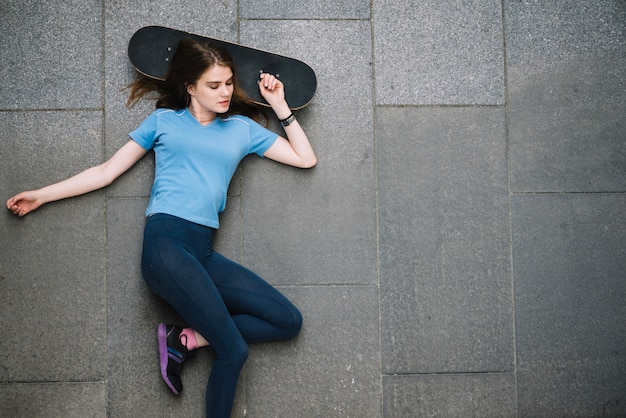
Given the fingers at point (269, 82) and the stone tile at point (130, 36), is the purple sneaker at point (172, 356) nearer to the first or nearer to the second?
the stone tile at point (130, 36)

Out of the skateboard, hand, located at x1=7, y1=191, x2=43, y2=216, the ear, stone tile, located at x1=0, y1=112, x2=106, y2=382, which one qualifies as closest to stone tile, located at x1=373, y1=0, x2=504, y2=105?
the skateboard

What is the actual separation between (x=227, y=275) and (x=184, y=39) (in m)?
1.09

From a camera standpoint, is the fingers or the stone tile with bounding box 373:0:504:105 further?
the stone tile with bounding box 373:0:504:105

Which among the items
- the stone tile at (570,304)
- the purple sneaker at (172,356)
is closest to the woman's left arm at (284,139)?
the purple sneaker at (172,356)

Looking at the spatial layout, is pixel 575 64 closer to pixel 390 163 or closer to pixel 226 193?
pixel 390 163

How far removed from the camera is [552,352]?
108 inches

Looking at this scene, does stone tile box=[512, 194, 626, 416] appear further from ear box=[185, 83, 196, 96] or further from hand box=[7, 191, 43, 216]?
hand box=[7, 191, 43, 216]

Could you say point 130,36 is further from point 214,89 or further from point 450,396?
point 450,396

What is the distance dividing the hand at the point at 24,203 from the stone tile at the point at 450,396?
1.88 metres

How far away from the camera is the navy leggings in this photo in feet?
7.65

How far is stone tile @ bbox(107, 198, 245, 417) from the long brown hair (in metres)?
0.52

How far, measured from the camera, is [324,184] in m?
2.73

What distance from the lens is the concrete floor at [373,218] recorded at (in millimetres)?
2648

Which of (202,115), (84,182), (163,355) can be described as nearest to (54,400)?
(163,355)
